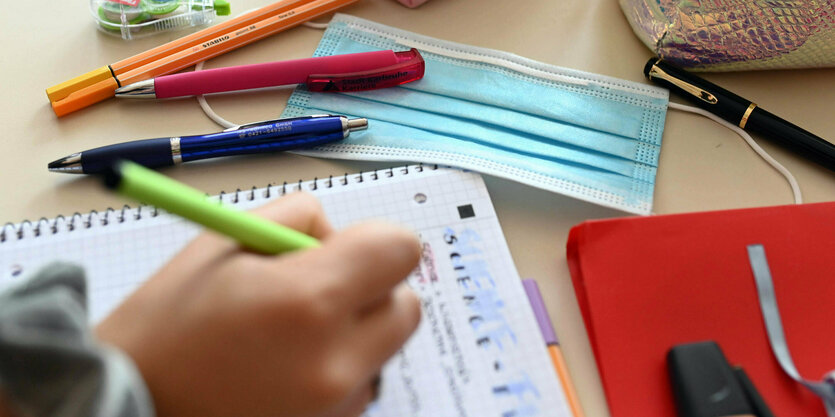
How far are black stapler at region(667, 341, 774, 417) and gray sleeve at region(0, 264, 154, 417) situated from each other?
12.2 inches

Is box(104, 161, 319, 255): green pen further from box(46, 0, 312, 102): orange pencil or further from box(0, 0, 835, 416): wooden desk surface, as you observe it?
box(46, 0, 312, 102): orange pencil

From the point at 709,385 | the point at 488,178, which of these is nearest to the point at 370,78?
the point at 488,178

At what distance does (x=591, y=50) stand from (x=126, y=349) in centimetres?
50

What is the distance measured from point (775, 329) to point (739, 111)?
22cm

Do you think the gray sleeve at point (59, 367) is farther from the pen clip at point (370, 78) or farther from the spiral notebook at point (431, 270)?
the pen clip at point (370, 78)

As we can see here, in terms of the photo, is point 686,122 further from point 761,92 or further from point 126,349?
point 126,349

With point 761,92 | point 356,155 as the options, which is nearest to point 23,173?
point 356,155

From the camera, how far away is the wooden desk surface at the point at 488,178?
54cm

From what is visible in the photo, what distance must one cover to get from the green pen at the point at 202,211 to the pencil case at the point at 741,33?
0.43 meters

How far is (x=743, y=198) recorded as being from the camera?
57cm

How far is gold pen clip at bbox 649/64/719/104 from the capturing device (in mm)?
629

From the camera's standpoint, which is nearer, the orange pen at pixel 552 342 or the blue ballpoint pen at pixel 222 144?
the orange pen at pixel 552 342

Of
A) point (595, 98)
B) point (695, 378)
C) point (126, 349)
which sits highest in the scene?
point (595, 98)

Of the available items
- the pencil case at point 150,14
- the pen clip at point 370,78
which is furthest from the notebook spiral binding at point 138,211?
the pencil case at point 150,14
